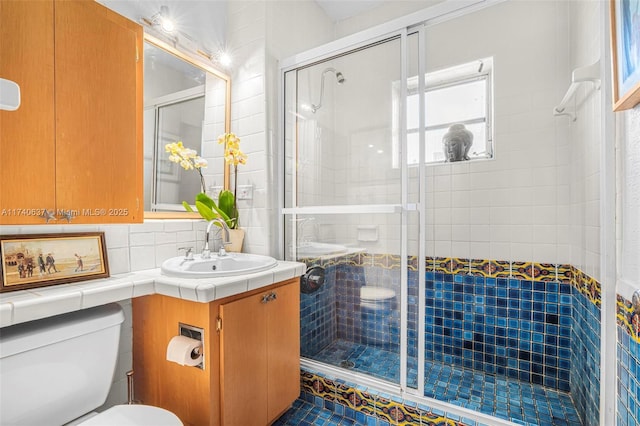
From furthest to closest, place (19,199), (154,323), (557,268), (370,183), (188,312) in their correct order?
(557,268), (370,183), (154,323), (188,312), (19,199)

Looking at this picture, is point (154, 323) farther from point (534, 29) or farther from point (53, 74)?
point (534, 29)

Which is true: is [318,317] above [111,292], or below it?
below

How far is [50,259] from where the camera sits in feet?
3.85

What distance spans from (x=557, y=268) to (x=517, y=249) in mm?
234

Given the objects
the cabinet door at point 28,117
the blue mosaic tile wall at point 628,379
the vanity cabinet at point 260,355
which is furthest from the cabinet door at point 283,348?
the blue mosaic tile wall at point 628,379

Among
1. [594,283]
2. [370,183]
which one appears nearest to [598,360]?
[594,283]

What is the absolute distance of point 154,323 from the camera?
4.43 feet

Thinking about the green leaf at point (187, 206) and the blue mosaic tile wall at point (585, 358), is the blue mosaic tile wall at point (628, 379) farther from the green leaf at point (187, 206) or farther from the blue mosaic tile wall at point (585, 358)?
the green leaf at point (187, 206)

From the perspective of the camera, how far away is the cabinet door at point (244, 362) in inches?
47.8

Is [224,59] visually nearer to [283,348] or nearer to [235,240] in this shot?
[235,240]

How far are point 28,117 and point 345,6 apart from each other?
227cm

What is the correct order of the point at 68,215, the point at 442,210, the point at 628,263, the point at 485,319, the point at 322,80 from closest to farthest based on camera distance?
the point at 628,263 → the point at 68,215 → the point at 322,80 → the point at 485,319 → the point at 442,210

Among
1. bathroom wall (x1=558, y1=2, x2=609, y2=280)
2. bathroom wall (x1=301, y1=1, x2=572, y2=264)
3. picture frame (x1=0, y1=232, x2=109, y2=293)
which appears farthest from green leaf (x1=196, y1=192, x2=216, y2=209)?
bathroom wall (x1=558, y1=2, x2=609, y2=280)

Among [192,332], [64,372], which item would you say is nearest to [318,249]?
[192,332]
